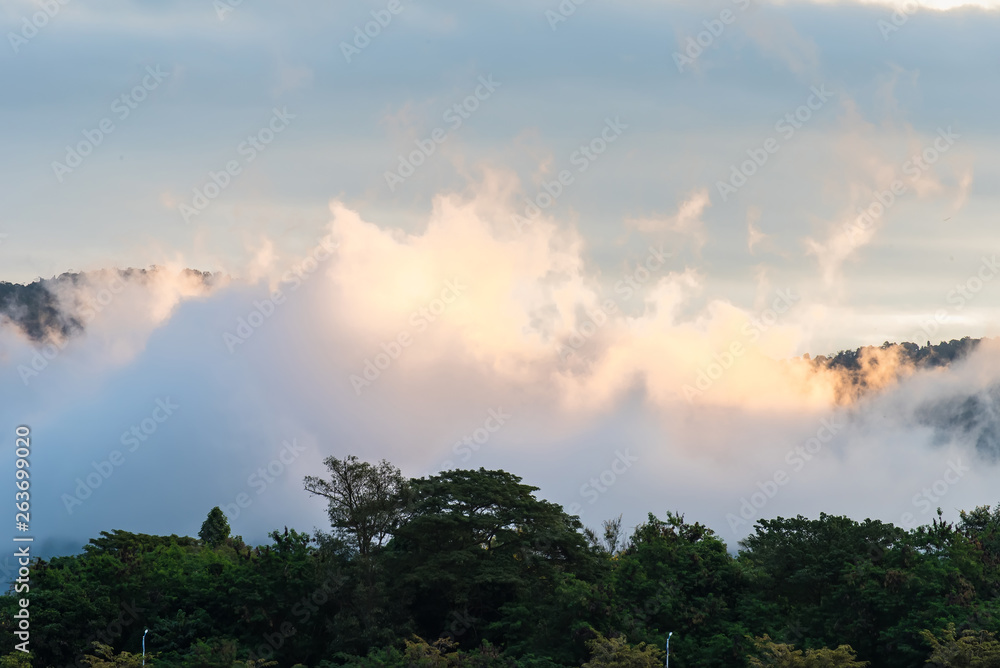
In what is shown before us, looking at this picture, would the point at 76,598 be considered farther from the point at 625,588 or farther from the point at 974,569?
the point at 974,569

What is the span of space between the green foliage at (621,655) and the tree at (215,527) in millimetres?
64948

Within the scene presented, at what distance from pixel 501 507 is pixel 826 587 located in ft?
63.1

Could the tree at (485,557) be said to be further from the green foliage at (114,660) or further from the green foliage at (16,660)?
the green foliage at (16,660)

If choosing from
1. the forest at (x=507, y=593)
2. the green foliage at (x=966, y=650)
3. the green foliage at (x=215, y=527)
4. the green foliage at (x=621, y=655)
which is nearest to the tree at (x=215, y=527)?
the green foliage at (x=215, y=527)

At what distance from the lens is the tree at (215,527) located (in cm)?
11631

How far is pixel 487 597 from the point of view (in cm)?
6850

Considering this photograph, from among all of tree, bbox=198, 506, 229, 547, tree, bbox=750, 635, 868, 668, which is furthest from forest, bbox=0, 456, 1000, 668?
tree, bbox=198, 506, 229, 547

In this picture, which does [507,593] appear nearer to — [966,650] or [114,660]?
[114,660]

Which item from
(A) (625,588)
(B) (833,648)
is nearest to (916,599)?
(B) (833,648)

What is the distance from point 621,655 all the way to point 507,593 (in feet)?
41.6

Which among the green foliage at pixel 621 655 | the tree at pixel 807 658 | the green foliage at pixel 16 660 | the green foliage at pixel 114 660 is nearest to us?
the tree at pixel 807 658

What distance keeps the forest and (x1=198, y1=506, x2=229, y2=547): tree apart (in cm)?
3863

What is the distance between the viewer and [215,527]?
117 m

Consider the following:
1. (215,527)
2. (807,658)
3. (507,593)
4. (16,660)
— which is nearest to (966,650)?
(807,658)
